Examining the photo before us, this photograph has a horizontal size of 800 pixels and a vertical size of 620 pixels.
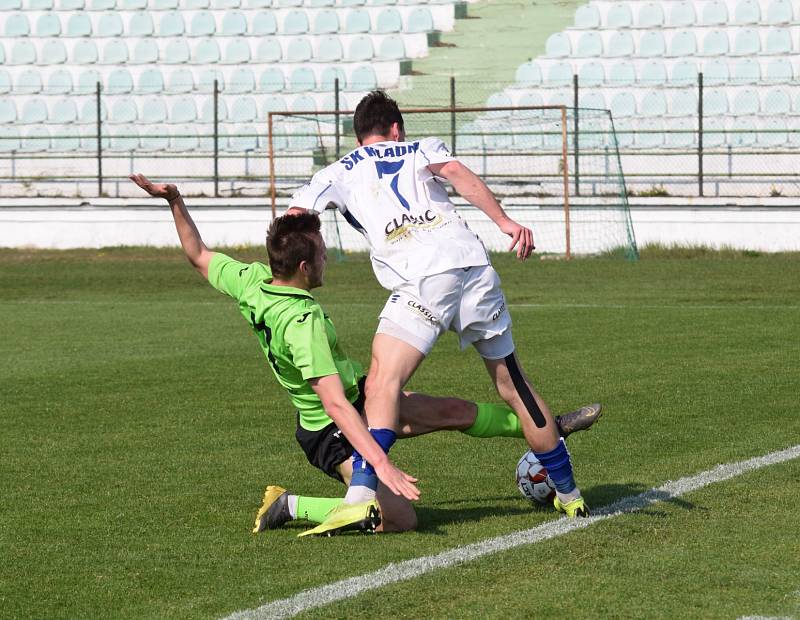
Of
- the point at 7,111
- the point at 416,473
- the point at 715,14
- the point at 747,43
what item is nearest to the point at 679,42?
the point at 715,14

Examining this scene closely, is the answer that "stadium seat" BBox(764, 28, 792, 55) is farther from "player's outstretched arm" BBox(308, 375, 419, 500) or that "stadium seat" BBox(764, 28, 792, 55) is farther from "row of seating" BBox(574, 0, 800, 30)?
"player's outstretched arm" BBox(308, 375, 419, 500)

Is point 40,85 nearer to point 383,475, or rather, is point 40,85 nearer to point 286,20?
point 286,20

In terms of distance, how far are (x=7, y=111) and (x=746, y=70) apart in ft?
47.7

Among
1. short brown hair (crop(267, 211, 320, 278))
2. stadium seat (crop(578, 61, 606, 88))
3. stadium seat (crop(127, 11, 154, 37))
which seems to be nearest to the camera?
short brown hair (crop(267, 211, 320, 278))

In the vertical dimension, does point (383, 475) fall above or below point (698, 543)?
above

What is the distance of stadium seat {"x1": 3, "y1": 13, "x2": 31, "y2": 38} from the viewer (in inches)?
1174

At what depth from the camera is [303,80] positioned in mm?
26719

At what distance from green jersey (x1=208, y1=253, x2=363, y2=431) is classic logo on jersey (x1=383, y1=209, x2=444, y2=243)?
16.2 inches

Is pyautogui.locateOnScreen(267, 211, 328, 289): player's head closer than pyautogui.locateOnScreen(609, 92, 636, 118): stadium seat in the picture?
Yes

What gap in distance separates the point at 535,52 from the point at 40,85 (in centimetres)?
1018

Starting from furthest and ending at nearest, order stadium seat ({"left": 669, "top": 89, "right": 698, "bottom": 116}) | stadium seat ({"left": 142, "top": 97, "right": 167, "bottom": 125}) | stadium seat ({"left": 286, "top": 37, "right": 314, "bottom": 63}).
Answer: stadium seat ({"left": 286, "top": 37, "right": 314, "bottom": 63}) → stadium seat ({"left": 142, "top": 97, "right": 167, "bottom": 125}) → stadium seat ({"left": 669, "top": 89, "right": 698, "bottom": 116})

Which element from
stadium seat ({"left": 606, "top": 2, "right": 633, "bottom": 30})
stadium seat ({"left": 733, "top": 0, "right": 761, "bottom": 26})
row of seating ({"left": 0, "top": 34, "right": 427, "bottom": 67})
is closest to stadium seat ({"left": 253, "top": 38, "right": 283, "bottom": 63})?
row of seating ({"left": 0, "top": 34, "right": 427, "bottom": 67})

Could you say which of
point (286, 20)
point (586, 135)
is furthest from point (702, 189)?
point (286, 20)

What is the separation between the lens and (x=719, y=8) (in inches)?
978
